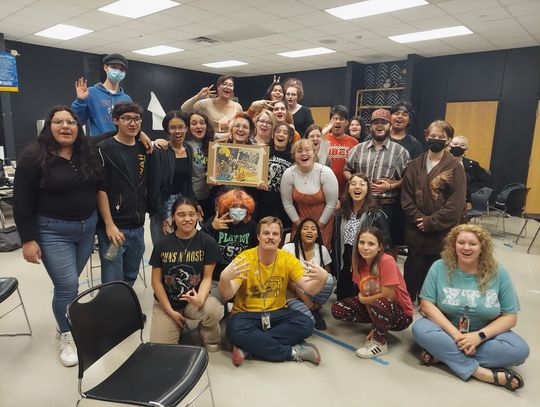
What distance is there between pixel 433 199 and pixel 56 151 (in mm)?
2625

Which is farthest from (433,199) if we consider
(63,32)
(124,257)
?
(63,32)

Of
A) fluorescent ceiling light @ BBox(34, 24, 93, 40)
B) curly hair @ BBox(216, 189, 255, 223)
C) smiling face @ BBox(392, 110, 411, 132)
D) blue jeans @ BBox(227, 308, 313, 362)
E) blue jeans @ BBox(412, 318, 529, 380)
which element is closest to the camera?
blue jeans @ BBox(412, 318, 529, 380)

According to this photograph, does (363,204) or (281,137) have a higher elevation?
(281,137)

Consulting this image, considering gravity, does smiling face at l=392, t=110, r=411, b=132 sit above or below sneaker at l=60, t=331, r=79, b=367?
above

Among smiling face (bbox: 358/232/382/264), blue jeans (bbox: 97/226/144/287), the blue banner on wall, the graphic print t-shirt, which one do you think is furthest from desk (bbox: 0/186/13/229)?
smiling face (bbox: 358/232/382/264)

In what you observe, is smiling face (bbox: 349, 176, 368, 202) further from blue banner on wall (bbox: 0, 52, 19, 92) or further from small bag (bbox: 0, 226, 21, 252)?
blue banner on wall (bbox: 0, 52, 19, 92)

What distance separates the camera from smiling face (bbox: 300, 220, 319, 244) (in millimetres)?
2855

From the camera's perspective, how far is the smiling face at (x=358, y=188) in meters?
2.98

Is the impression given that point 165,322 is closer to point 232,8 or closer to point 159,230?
point 159,230

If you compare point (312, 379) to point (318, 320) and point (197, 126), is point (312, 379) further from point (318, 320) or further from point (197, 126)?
point (197, 126)

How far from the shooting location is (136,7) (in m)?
5.46

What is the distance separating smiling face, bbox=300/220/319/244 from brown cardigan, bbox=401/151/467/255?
32.5 inches

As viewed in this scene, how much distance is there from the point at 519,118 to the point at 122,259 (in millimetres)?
7971

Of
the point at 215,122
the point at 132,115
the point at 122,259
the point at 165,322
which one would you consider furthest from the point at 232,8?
the point at 165,322
